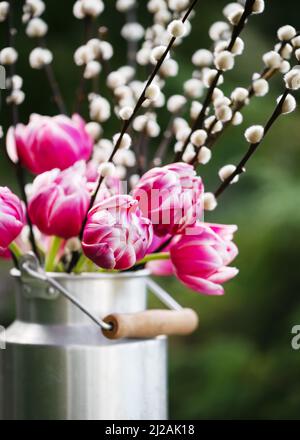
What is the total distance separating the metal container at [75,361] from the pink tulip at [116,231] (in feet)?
0.23

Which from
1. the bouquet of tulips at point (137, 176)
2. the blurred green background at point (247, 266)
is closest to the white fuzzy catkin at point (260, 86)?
the bouquet of tulips at point (137, 176)

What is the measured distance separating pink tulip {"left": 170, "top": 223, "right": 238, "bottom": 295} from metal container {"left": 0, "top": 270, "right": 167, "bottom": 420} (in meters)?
0.05

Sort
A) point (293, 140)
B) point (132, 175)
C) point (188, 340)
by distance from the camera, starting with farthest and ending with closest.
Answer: point (188, 340), point (293, 140), point (132, 175)

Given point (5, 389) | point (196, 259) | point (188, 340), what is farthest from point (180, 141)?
point (188, 340)

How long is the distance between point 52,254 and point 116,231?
0.10m

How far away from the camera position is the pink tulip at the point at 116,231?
40cm

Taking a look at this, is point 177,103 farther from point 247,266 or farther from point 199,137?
point 247,266

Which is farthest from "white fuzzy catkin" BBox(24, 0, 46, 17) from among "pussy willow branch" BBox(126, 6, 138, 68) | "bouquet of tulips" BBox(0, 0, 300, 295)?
"pussy willow branch" BBox(126, 6, 138, 68)

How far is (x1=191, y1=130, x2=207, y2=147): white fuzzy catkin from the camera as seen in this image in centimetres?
44

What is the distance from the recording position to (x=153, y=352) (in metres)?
0.49

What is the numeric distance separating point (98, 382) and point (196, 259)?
93mm

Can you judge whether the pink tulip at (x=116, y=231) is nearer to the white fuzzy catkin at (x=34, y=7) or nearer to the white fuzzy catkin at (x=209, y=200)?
the white fuzzy catkin at (x=209, y=200)

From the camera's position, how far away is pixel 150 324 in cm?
49
